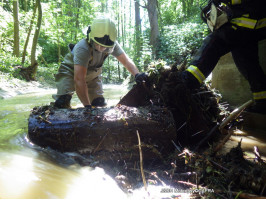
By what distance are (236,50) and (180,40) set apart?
7335 millimetres

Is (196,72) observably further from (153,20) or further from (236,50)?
(153,20)

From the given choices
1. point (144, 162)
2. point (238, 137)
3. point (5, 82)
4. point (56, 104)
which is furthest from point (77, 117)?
point (5, 82)

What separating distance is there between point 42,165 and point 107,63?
66.3 ft

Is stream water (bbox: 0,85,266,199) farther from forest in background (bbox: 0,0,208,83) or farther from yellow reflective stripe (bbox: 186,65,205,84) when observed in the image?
forest in background (bbox: 0,0,208,83)

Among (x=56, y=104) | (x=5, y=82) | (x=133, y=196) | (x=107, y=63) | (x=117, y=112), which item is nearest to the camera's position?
(x=133, y=196)

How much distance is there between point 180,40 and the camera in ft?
31.6

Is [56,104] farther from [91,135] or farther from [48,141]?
[91,135]

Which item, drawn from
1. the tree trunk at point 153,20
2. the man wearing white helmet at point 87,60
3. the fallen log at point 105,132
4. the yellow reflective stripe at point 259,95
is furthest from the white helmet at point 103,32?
the tree trunk at point 153,20

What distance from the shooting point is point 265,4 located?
231 centimetres

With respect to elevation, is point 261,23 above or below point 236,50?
above

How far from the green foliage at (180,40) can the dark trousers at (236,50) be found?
5.74 m

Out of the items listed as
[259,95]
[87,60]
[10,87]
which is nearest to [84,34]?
[10,87]

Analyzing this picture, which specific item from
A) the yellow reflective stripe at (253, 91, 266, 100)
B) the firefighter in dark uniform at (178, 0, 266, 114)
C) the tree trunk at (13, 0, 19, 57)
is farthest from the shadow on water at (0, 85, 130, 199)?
the tree trunk at (13, 0, 19, 57)

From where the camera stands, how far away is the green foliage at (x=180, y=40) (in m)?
8.71
